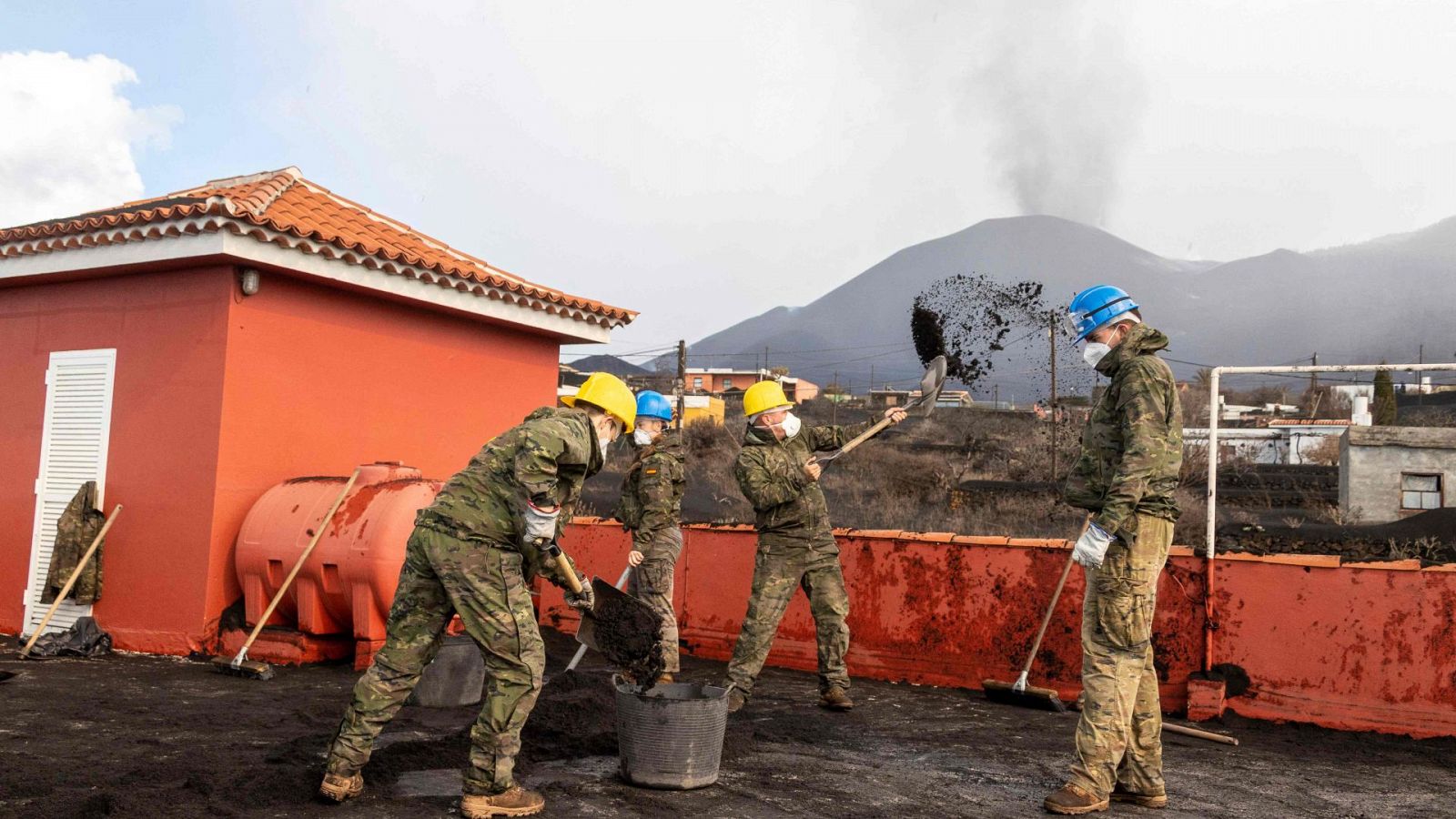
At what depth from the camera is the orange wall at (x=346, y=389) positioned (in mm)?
7902

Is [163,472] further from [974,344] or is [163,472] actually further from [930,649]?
[974,344]

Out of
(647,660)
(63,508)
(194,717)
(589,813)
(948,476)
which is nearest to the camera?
(589,813)

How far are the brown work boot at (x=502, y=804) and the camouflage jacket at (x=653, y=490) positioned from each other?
3015 millimetres

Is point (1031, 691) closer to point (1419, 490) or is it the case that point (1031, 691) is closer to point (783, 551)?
point (783, 551)

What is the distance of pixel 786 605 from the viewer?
658cm

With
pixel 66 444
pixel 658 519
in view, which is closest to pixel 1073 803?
pixel 658 519

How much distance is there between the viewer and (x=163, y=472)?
8.04 metres

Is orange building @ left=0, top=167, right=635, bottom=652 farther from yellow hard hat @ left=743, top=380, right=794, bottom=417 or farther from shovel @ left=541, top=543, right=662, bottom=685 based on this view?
shovel @ left=541, top=543, right=662, bottom=685

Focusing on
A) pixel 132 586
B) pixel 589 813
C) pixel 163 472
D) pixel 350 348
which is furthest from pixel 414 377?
pixel 589 813

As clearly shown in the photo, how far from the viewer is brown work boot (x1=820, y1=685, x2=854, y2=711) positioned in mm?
6570

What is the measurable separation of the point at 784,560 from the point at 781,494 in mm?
450

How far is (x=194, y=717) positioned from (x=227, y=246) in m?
3.30

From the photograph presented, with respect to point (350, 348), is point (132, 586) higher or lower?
lower

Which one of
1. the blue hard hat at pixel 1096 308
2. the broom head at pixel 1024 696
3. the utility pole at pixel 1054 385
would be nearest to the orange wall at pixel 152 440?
the broom head at pixel 1024 696
